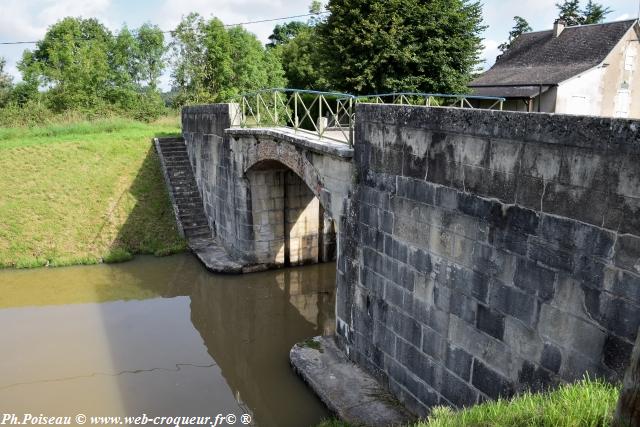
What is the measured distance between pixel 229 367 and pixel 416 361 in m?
3.92

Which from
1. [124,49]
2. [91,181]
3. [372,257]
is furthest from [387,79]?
[124,49]

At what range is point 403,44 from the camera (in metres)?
18.9

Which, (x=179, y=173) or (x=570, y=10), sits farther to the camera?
(x=570, y=10)

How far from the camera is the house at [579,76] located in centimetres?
1945

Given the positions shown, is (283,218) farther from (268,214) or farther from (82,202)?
(82,202)

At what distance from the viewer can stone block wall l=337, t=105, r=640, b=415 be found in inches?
160

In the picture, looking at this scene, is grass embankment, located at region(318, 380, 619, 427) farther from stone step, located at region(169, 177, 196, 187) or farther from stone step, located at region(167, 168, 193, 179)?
stone step, located at region(167, 168, 193, 179)

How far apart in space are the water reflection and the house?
1244 cm

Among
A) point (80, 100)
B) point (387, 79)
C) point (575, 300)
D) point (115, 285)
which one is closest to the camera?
point (575, 300)

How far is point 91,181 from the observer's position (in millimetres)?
16750

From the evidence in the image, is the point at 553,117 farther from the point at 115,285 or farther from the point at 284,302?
the point at 115,285

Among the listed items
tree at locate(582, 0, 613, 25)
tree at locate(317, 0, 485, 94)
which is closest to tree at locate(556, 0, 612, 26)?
tree at locate(582, 0, 613, 25)

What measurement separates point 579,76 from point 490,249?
56.9 ft

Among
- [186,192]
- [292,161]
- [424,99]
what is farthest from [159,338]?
[424,99]
